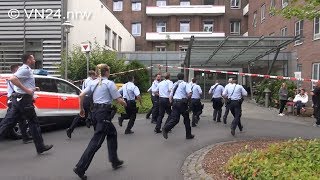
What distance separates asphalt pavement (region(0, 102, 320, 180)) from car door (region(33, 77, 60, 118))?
0.62 m

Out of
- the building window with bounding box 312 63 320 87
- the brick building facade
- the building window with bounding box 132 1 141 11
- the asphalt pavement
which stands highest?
the building window with bounding box 132 1 141 11

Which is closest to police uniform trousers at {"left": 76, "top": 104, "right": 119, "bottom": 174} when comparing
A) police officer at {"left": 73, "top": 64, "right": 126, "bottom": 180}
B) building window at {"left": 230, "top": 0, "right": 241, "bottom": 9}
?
police officer at {"left": 73, "top": 64, "right": 126, "bottom": 180}

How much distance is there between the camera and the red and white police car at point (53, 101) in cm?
1089

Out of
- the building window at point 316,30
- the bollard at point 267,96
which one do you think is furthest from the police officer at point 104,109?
the building window at point 316,30

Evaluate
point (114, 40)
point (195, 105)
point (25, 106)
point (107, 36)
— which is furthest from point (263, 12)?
point (25, 106)

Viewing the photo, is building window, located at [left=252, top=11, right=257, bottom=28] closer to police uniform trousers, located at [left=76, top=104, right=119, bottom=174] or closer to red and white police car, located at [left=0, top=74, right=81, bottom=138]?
red and white police car, located at [left=0, top=74, right=81, bottom=138]

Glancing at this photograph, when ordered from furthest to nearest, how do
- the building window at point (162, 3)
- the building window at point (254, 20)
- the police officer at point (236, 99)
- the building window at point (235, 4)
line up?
the building window at point (162, 3) < the building window at point (235, 4) < the building window at point (254, 20) < the police officer at point (236, 99)

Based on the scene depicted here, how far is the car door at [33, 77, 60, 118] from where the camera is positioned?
11.0m

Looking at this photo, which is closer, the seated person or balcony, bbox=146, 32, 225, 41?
the seated person

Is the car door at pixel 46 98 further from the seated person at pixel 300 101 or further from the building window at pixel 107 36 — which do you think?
the building window at pixel 107 36

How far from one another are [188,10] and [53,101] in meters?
38.5

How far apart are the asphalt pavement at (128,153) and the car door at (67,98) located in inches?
23.7

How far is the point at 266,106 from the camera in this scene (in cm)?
2339

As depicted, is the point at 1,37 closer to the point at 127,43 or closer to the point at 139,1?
the point at 127,43
